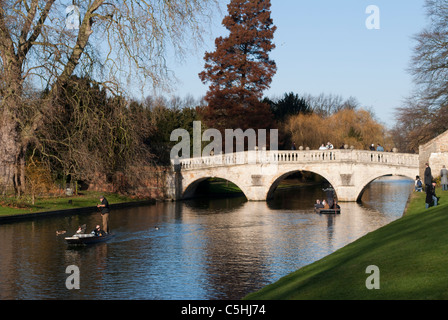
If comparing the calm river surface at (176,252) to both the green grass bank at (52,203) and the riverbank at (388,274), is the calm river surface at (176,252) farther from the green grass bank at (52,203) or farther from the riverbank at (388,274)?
the riverbank at (388,274)

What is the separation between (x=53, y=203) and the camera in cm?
3778

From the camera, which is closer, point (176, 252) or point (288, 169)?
point (176, 252)

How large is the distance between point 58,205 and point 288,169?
18391mm

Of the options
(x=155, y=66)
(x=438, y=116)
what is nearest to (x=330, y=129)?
(x=438, y=116)

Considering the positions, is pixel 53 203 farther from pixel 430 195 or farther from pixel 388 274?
pixel 388 274

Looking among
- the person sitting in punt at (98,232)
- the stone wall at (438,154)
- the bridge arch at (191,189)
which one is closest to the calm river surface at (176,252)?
the person sitting in punt at (98,232)

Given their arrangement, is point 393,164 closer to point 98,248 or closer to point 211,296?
point 98,248

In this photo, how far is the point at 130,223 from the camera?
3234 cm

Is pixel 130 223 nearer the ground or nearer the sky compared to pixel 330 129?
nearer the ground

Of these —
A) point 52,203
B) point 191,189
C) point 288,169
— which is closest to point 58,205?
point 52,203

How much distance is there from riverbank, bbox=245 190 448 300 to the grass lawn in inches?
872

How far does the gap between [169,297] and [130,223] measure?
A: 58.1ft

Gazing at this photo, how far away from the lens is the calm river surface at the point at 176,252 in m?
16.2

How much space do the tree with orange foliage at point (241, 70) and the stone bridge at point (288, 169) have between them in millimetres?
11232
